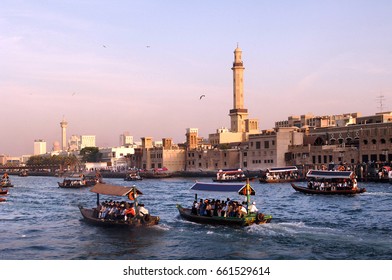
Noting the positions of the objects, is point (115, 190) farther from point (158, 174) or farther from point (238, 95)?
point (238, 95)

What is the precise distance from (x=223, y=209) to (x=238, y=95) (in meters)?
99.7

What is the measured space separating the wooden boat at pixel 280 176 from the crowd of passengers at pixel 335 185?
933 inches

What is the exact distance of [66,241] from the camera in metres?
26.5

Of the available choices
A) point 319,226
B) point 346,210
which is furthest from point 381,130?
point 319,226

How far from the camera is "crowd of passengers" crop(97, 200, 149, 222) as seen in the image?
96.6 ft

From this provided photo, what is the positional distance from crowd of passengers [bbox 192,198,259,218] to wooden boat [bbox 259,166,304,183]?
46.5 m

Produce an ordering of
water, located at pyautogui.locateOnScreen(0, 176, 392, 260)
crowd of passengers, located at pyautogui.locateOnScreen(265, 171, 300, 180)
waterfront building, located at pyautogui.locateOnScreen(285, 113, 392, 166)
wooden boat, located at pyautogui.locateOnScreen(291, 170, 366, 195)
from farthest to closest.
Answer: waterfront building, located at pyautogui.locateOnScreen(285, 113, 392, 166) < crowd of passengers, located at pyautogui.locateOnScreen(265, 171, 300, 180) < wooden boat, located at pyautogui.locateOnScreen(291, 170, 366, 195) < water, located at pyautogui.locateOnScreen(0, 176, 392, 260)

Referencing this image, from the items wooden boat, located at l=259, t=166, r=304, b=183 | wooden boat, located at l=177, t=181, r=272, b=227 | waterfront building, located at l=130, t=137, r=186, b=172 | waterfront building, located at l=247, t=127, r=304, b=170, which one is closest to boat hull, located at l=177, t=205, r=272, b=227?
wooden boat, located at l=177, t=181, r=272, b=227

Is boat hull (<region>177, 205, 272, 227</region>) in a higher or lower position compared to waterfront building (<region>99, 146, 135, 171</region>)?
lower

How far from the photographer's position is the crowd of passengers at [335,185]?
167 feet

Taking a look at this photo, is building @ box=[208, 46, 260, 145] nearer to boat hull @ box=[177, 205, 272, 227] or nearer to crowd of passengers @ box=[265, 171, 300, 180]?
crowd of passengers @ box=[265, 171, 300, 180]

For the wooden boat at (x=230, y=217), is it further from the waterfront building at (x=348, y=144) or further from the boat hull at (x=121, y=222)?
the waterfront building at (x=348, y=144)

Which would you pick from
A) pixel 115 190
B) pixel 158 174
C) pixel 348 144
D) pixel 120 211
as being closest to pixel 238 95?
pixel 158 174
